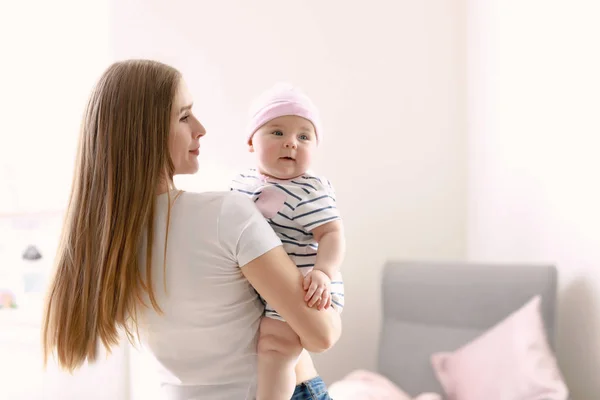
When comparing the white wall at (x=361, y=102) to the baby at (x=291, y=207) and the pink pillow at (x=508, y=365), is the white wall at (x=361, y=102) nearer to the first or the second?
the pink pillow at (x=508, y=365)

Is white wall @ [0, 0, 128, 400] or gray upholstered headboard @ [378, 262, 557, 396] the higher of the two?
white wall @ [0, 0, 128, 400]

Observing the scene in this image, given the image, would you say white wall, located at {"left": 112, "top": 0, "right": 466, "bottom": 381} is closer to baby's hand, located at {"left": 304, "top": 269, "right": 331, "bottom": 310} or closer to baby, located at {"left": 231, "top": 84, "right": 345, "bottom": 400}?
baby, located at {"left": 231, "top": 84, "right": 345, "bottom": 400}

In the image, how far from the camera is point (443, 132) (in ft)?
10.7

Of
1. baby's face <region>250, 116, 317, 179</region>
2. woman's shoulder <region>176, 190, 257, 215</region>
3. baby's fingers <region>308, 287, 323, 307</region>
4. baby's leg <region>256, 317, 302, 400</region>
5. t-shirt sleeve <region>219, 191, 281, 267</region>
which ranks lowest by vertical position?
baby's leg <region>256, 317, 302, 400</region>

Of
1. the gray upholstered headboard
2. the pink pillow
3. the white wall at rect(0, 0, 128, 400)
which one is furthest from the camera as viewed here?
the white wall at rect(0, 0, 128, 400)

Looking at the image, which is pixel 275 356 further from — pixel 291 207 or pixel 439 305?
pixel 439 305

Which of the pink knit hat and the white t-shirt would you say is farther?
the pink knit hat

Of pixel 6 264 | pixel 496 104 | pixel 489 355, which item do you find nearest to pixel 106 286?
pixel 489 355

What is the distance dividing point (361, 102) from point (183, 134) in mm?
2070

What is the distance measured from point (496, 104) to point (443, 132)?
357 millimetres

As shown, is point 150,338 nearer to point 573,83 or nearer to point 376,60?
point 573,83

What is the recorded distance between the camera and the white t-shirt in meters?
1.14

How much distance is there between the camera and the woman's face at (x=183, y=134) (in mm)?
1188

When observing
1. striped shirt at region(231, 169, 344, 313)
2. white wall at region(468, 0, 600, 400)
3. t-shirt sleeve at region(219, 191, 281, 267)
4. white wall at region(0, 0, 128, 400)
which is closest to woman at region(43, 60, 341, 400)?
t-shirt sleeve at region(219, 191, 281, 267)
